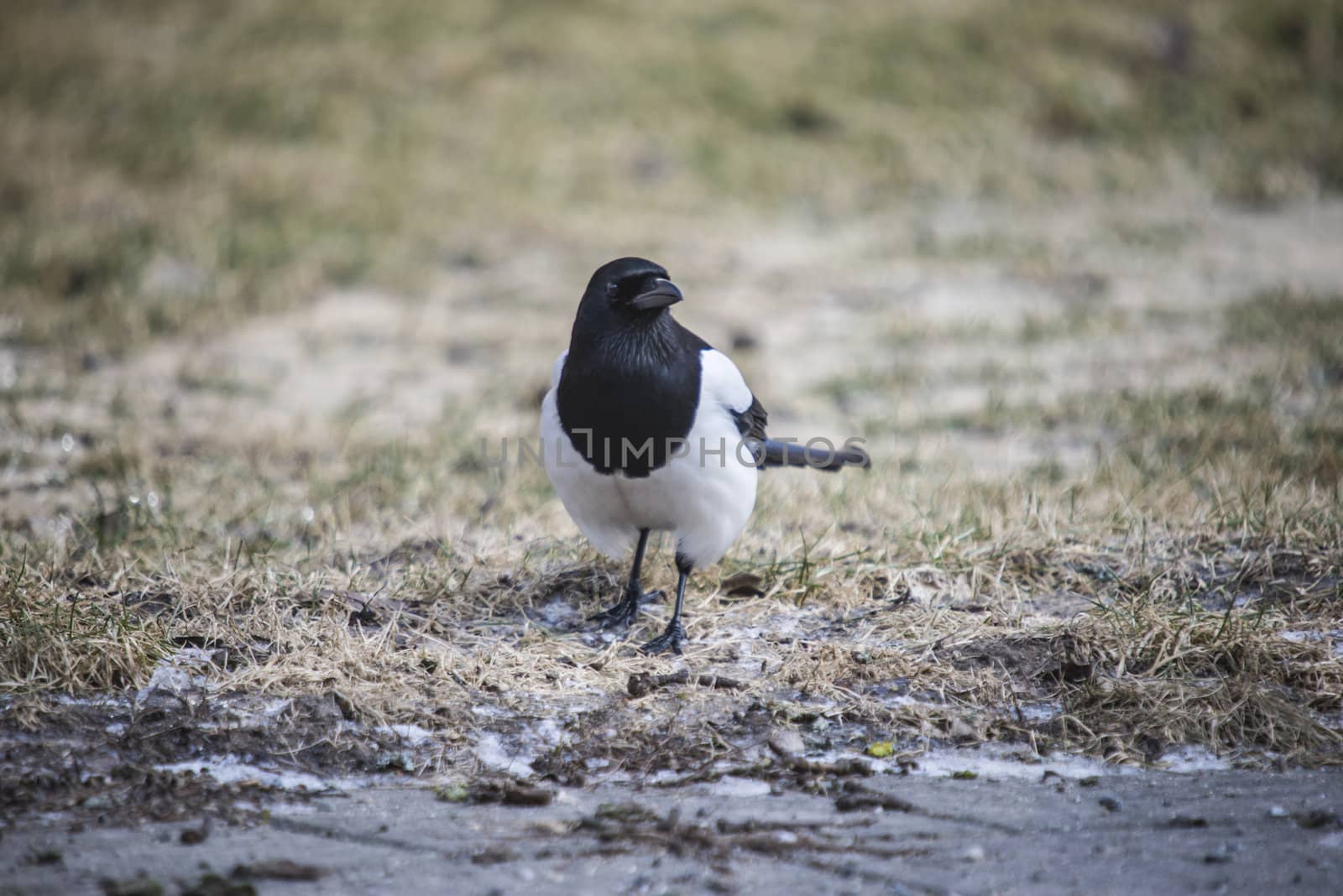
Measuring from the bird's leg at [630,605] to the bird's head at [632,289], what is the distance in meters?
0.73

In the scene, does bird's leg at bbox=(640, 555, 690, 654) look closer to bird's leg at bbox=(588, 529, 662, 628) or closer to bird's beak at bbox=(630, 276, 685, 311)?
bird's leg at bbox=(588, 529, 662, 628)

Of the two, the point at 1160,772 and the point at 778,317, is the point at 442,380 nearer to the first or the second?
the point at 778,317

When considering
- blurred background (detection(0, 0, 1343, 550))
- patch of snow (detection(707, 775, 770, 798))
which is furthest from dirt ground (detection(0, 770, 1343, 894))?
blurred background (detection(0, 0, 1343, 550))

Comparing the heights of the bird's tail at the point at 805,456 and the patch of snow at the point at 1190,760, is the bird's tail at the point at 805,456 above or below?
above

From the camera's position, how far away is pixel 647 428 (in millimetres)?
3643

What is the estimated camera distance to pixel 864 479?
18.0 feet

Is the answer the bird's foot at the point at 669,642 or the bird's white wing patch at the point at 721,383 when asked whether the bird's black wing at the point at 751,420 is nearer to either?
the bird's white wing patch at the point at 721,383

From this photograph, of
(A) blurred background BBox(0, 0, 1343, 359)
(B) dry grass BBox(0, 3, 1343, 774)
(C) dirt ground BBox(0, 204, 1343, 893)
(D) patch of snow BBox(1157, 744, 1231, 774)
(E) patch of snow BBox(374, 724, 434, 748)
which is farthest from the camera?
(A) blurred background BBox(0, 0, 1343, 359)

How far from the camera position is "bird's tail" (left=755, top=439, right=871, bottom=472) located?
4496 millimetres

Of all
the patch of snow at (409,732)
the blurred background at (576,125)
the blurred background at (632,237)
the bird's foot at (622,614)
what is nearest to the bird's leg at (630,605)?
the bird's foot at (622,614)

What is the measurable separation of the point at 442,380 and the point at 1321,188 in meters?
7.64

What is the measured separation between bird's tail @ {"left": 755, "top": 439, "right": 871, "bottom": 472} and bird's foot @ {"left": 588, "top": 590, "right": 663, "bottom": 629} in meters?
0.65

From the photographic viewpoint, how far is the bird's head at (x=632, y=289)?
145 inches

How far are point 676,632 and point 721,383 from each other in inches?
29.7
